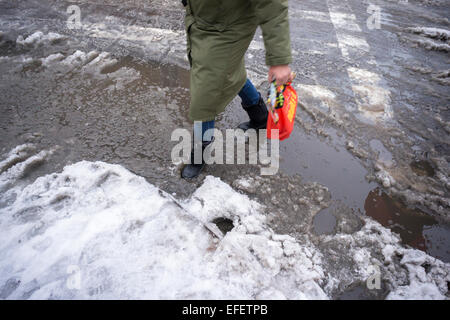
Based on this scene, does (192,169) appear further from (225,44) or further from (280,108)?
(225,44)

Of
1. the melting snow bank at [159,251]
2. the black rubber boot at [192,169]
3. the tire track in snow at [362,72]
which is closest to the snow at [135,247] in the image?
the melting snow bank at [159,251]

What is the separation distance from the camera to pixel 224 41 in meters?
1.57

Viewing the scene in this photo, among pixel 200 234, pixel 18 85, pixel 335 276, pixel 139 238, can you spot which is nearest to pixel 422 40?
pixel 335 276

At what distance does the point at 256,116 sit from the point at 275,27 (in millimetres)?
987

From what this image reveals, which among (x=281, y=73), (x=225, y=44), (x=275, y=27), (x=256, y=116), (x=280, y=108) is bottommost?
(x=256, y=116)

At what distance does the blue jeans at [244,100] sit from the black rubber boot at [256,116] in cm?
5

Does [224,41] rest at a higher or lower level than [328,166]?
higher

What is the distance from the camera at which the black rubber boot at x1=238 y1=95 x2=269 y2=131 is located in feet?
7.59

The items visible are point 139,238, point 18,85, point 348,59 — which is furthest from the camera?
point 348,59

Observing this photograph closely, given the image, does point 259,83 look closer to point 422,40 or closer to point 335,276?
point 335,276

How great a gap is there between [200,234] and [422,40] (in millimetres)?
4519

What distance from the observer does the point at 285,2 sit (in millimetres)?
1396

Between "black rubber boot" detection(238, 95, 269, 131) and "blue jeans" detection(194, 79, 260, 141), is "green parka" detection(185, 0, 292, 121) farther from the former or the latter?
"black rubber boot" detection(238, 95, 269, 131)

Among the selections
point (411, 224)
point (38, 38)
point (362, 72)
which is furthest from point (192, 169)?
point (38, 38)
